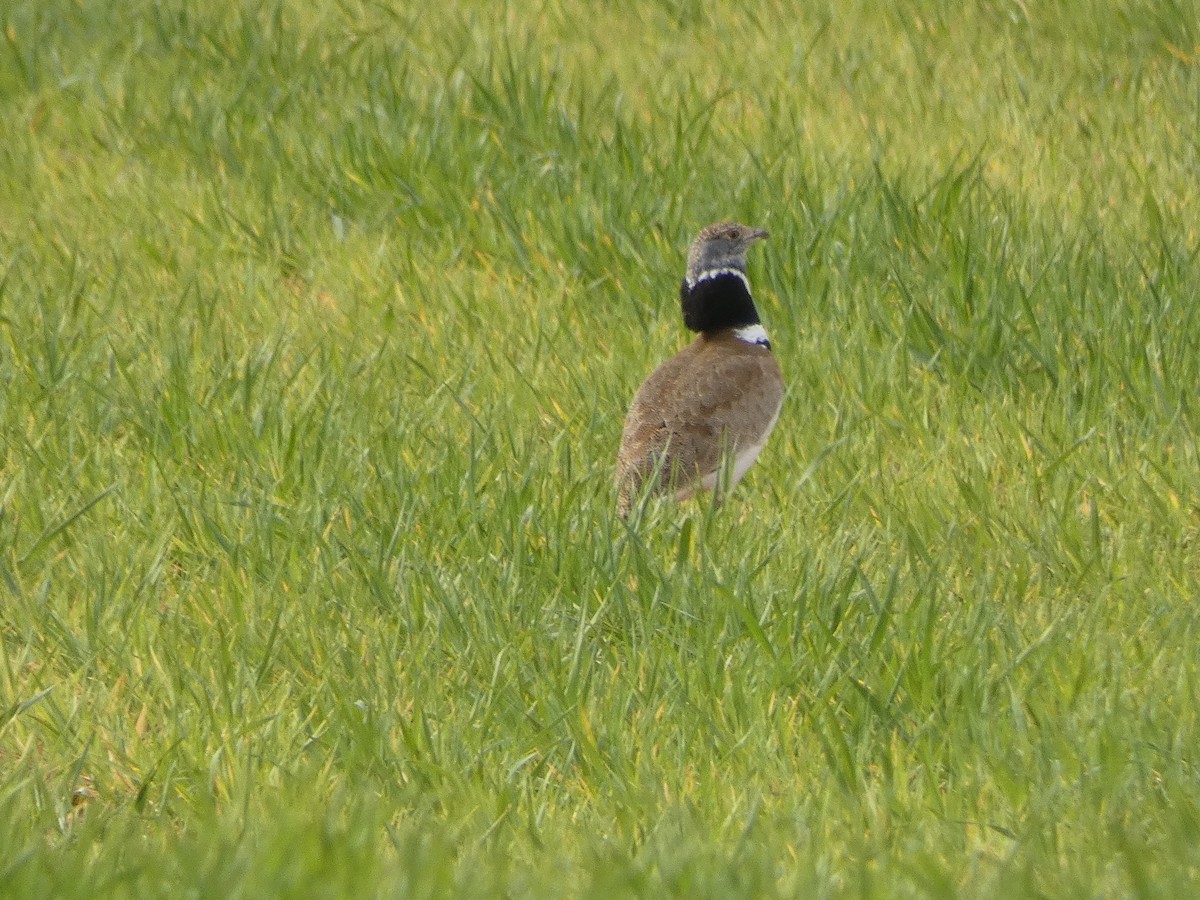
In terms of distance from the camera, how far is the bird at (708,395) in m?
4.91

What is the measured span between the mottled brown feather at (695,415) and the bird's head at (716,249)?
339mm

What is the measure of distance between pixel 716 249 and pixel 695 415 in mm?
768

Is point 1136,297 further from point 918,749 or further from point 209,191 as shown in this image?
point 209,191

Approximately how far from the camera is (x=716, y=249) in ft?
18.6

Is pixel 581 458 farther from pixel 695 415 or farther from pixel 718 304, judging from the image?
pixel 718 304

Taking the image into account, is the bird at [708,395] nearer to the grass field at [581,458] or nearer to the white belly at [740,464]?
the white belly at [740,464]

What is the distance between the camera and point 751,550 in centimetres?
422

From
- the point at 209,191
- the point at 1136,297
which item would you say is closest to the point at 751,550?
the point at 1136,297

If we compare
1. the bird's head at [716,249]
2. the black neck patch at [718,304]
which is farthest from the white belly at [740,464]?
the bird's head at [716,249]

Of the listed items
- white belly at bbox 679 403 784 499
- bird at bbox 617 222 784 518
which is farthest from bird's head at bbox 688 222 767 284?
white belly at bbox 679 403 784 499

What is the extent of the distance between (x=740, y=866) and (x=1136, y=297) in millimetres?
3319

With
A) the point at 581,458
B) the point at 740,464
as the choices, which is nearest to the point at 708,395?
the point at 740,464

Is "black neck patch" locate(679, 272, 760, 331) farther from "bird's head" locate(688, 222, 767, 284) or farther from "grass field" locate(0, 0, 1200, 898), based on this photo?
"grass field" locate(0, 0, 1200, 898)

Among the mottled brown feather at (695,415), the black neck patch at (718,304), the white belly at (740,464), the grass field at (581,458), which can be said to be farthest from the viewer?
the black neck patch at (718,304)
